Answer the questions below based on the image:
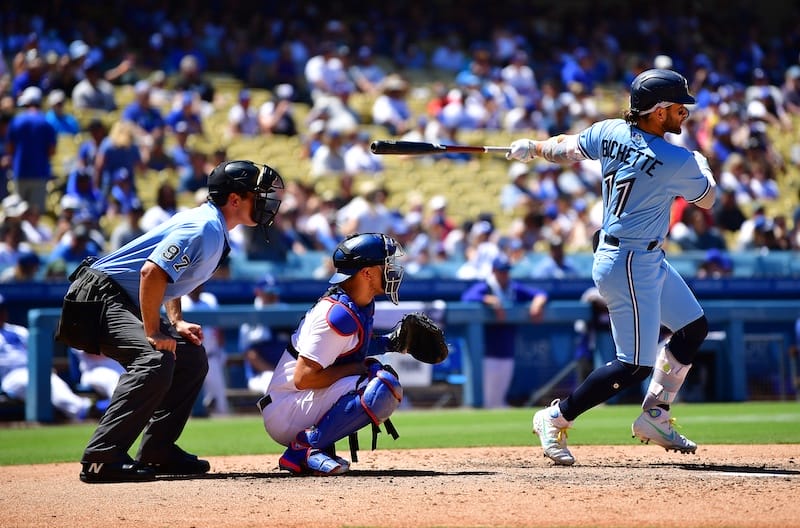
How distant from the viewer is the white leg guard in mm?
6105

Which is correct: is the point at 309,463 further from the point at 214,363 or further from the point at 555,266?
the point at 555,266

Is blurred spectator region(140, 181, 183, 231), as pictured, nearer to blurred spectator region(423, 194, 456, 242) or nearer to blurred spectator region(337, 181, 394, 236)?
blurred spectator region(337, 181, 394, 236)

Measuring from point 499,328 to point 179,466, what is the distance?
256 inches

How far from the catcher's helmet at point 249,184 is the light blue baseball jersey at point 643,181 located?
1.70 meters

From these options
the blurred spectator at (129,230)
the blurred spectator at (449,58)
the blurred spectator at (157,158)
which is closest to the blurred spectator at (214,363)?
the blurred spectator at (129,230)

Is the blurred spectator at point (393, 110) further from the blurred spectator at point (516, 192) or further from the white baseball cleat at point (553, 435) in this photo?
the white baseball cleat at point (553, 435)

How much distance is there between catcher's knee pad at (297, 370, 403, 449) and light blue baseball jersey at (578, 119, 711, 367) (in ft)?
3.89

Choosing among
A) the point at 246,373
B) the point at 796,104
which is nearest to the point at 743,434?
the point at 246,373

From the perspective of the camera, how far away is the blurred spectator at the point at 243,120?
53.6 ft

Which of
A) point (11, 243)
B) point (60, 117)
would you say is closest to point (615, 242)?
point (11, 243)

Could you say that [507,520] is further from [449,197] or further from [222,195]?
[449,197]

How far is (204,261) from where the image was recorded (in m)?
5.58

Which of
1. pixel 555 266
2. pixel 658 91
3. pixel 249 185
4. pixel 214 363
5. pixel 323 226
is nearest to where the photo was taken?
pixel 658 91

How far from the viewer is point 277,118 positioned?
16547 millimetres
